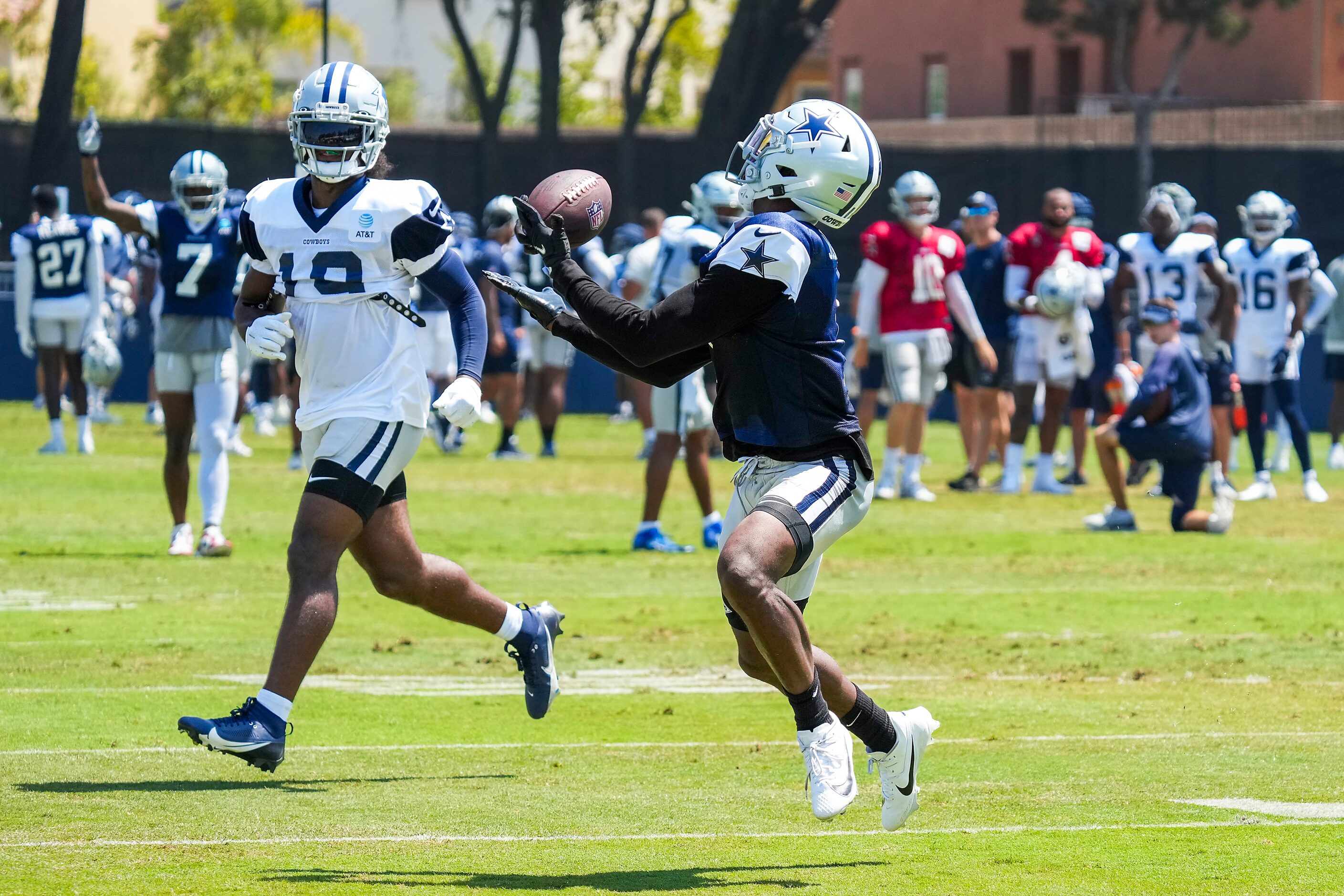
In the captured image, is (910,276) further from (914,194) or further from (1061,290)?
(1061,290)

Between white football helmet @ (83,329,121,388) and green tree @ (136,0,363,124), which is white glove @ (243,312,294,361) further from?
green tree @ (136,0,363,124)

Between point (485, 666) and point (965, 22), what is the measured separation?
52.6m

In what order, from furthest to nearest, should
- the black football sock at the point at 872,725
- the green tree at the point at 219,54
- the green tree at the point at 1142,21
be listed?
the green tree at the point at 219,54 < the green tree at the point at 1142,21 < the black football sock at the point at 872,725

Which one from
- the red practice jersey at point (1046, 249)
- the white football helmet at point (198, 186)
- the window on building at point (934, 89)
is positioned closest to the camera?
the white football helmet at point (198, 186)

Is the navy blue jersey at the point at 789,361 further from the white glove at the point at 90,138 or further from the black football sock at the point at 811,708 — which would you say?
the white glove at the point at 90,138

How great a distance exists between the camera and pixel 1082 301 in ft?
55.4

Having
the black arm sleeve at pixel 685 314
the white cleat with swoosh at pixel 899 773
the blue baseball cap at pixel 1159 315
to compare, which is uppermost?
the black arm sleeve at pixel 685 314

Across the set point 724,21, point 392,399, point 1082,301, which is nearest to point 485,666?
point 392,399

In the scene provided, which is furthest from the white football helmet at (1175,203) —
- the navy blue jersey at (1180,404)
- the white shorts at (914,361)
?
the navy blue jersey at (1180,404)

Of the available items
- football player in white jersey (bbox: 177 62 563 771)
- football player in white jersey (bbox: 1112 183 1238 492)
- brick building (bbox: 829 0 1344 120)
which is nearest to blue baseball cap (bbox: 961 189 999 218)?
football player in white jersey (bbox: 1112 183 1238 492)

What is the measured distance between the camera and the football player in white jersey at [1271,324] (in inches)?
680

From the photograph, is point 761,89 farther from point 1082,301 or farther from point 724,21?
point 724,21

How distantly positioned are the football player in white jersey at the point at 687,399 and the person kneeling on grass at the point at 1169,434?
3.11 metres

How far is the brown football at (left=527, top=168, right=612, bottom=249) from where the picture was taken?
236 inches
